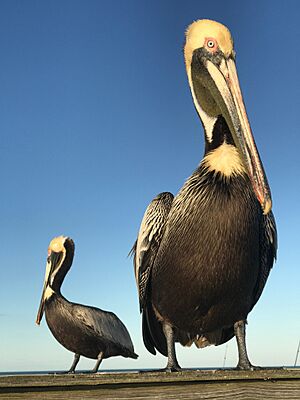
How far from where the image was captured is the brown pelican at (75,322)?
9.09m

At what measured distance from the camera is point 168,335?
3.51m

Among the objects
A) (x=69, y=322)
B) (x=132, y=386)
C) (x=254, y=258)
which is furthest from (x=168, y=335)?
(x=69, y=322)

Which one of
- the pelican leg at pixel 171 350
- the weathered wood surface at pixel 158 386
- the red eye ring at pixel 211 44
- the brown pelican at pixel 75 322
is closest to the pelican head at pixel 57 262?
the brown pelican at pixel 75 322

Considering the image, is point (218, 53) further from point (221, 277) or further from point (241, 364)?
point (241, 364)

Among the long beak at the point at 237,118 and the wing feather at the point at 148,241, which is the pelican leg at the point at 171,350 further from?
the long beak at the point at 237,118

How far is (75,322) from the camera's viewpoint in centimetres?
913

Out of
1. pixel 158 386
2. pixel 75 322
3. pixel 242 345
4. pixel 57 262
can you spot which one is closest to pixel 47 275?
pixel 57 262

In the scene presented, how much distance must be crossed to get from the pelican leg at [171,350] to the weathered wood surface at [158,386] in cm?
99

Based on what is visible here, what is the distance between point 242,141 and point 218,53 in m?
0.74

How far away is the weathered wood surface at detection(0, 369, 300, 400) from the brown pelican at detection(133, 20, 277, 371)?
1.00 meters

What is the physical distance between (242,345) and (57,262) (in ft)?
24.6

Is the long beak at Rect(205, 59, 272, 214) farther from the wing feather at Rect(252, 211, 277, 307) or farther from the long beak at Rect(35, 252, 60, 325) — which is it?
the long beak at Rect(35, 252, 60, 325)

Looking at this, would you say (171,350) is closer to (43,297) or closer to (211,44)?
(211,44)

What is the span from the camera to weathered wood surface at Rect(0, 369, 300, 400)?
1.93 m
